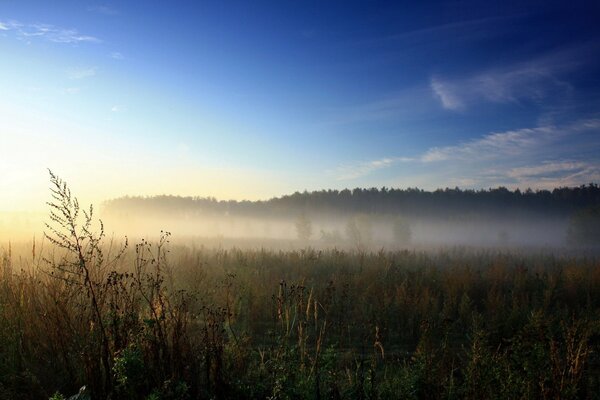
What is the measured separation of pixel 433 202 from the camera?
11675 centimetres

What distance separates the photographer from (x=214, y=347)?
13.4ft

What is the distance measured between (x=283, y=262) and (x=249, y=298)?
5920 mm

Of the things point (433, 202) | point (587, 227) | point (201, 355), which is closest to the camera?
point (201, 355)

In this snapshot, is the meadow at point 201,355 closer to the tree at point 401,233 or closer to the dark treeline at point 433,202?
the tree at point 401,233

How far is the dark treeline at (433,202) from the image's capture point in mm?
108125

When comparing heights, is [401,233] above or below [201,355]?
below

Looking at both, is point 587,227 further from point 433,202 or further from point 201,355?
point 433,202

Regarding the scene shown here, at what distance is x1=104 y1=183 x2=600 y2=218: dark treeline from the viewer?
10812cm

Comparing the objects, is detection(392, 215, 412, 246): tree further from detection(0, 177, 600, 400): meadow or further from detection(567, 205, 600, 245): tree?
detection(0, 177, 600, 400): meadow

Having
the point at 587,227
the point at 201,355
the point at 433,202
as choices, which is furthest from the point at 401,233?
the point at 433,202

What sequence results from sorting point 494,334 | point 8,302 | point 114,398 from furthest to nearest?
point 494,334 → point 8,302 → point 114,398

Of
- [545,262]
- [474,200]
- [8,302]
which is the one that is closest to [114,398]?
[8,302]

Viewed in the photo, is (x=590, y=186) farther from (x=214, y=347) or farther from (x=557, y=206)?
(x=214, y=347)

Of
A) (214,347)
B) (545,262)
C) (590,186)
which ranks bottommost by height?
(545,262)
